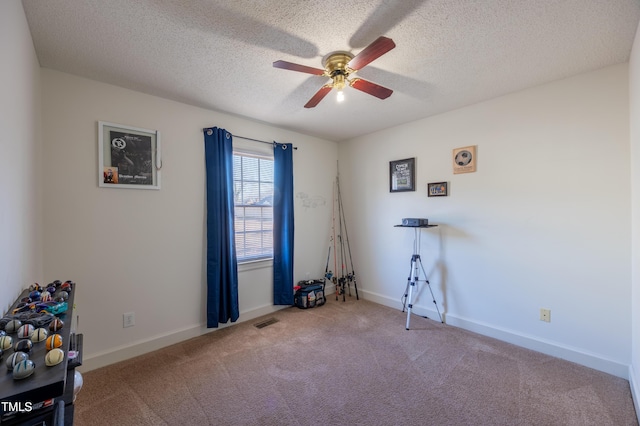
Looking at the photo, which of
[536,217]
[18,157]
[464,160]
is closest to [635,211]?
[536,217]

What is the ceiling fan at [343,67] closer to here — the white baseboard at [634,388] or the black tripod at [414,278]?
the black tripod at [414,278]

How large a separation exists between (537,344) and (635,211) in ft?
4.50

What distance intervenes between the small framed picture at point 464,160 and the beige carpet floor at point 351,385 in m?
1.76

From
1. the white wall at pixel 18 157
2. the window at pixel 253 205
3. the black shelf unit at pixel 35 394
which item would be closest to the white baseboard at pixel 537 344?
the window at pixel 253 205

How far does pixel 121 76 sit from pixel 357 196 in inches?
120

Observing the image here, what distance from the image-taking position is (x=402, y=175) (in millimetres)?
3529

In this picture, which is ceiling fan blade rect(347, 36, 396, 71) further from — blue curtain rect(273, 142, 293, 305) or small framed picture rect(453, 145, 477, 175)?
blue curtain rect(273, 142, 293, 305)

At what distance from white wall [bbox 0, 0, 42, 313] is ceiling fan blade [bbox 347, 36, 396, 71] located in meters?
1.70

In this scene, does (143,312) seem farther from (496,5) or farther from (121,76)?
(496,5)

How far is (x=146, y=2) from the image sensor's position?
58.2 inches

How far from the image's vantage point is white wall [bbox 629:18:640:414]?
5.81 feet

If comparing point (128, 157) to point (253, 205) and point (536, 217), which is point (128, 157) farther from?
point (536, 217)

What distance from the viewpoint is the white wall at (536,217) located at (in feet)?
7.10

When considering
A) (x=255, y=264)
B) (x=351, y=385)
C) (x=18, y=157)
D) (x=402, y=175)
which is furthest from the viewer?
(x=402, y=175)
